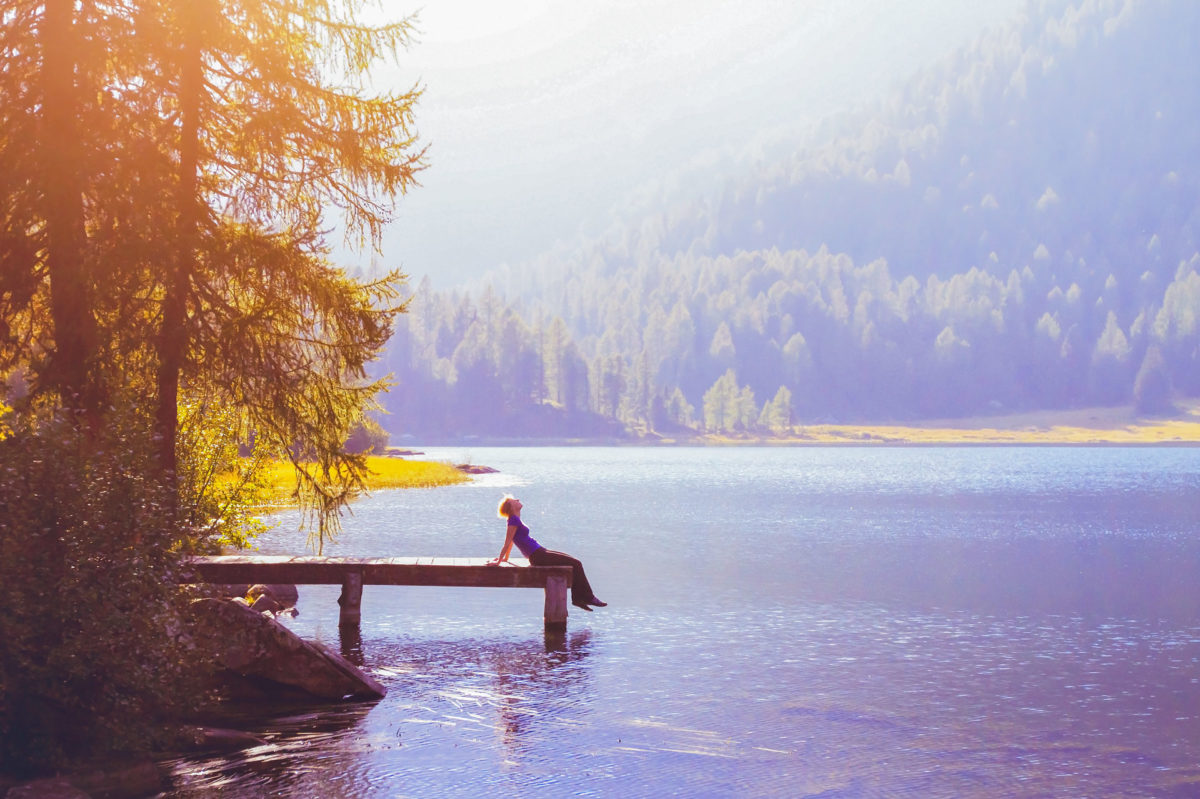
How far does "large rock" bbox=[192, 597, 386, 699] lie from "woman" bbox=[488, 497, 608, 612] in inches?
245

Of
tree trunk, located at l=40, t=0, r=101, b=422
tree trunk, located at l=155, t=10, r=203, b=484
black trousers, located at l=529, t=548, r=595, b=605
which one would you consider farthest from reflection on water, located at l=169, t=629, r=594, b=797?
tree trunk, located at l=40, t=0, r=101, b=422

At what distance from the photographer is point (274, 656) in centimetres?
1975

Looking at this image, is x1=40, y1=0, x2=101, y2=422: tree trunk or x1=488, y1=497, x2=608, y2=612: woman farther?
x1=488, y1=497, x2=608, y2=612: woman

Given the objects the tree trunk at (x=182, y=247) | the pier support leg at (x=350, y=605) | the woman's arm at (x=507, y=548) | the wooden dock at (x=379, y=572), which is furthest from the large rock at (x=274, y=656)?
the pier support leg at (x=350, y=605)

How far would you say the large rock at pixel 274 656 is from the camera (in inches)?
738

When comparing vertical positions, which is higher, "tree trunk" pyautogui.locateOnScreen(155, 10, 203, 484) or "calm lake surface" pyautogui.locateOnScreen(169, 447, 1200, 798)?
"tree trunk" pyautogui.locateOnScreen(155, 10, 203, 484)

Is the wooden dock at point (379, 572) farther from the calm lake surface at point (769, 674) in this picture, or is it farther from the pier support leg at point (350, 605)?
the calm lake surface at point (769, 674)

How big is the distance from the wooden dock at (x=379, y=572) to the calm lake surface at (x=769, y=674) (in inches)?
56.6

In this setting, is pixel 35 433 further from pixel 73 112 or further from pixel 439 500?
pixel 439 500

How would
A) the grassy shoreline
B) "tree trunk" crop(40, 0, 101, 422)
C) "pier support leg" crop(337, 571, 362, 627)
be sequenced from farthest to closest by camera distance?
1. the grassy shoreline
2. "pier support leg" crop(337, 571, 362, 627)
3. "tree trunk" crop(40, 0, 101, 422)

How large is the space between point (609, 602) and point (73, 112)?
1972 cm

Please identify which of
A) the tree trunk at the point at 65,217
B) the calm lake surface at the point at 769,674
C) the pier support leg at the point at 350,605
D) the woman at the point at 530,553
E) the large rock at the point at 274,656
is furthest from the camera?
the pier support leg at the point at 350,605

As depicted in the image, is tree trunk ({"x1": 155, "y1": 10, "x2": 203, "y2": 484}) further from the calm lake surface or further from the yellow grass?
the yellow grass

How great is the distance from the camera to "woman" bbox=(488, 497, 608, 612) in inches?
1058
